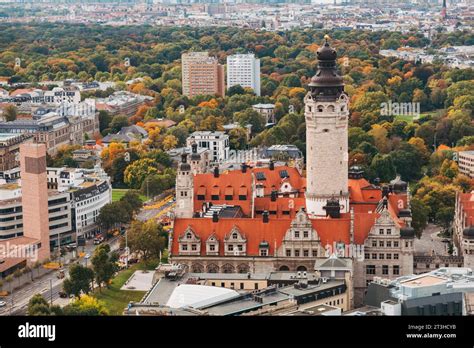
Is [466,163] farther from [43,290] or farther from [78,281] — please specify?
[78,281]

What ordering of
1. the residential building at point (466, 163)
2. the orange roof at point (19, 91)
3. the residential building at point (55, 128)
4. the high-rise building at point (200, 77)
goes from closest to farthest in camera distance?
the residential building at point (466, 163), the residential building at point (55, 128), the orange roof at point (19, 91), the high-rise building at point (200, 77)

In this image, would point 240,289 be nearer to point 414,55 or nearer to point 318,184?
point 318,184

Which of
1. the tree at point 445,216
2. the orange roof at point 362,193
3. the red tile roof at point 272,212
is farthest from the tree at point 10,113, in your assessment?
the orange roof at point 362,193

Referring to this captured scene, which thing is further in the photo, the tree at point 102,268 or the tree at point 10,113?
the tree at point 10,113

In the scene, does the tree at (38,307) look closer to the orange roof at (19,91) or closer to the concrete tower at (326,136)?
the concrete tower at (326,136)

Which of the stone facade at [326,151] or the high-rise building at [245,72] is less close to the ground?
the high-rise building at [245,72]

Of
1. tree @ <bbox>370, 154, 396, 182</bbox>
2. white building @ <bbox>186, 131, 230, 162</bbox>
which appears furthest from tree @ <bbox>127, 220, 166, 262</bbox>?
white building @ <bbox>186, 131, 230, 162</bbox>

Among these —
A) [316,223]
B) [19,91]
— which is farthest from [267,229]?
[19,91]
